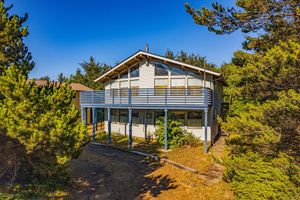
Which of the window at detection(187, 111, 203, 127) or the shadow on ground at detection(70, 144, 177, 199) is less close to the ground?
the window at detection(187, 111, 203, 127)

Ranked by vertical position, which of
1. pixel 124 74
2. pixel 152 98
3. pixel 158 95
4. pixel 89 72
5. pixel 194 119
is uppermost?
pixel 89 72

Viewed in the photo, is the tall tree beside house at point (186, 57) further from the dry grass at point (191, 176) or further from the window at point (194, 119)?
the dry grass at point (191, 176)

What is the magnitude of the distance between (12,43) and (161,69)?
11.7m

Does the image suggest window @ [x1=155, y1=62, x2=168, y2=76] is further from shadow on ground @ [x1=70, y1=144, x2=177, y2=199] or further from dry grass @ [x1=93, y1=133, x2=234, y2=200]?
shadow on ground @ [x1=70, y1=144, x2=177, y2=199]

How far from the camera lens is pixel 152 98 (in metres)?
15.9

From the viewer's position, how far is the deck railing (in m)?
14.6

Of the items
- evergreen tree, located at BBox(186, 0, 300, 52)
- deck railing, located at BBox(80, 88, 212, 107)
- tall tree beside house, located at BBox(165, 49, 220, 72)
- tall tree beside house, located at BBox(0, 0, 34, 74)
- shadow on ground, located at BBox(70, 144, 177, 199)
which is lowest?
shadow on ground, located at BBox(70, 144, 177, 199)

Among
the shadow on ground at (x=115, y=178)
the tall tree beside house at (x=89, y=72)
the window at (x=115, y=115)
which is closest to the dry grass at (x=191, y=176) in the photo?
the shadow on ground at (x=115, y=178)

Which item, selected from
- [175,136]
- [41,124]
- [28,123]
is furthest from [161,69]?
[28,123]

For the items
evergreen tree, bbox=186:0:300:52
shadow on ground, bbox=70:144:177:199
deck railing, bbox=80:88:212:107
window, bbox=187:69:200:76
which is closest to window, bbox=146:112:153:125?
deck railing, bbox=80:88:212:107

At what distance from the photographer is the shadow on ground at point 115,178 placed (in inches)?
348

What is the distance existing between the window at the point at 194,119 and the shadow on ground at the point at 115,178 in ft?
18.8

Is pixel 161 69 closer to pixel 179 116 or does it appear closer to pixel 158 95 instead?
pixel 158 95

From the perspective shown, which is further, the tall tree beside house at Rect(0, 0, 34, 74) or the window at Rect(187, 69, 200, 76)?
the window at Rect(187, 69, 200, 76)
